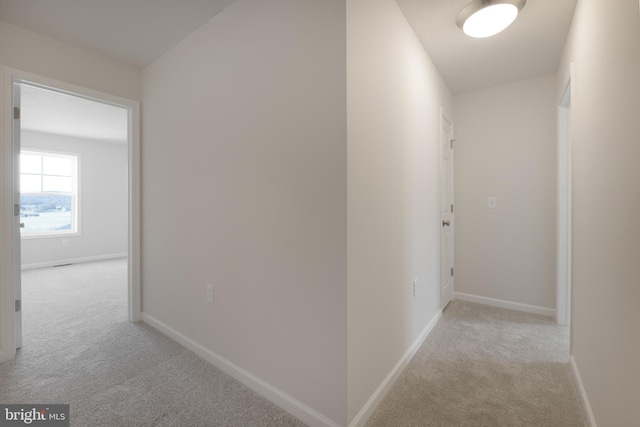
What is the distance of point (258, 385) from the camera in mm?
1770

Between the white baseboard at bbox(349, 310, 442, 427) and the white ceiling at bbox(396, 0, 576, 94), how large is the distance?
2389 mm

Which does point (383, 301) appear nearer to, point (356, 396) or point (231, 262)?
point (356, 396)

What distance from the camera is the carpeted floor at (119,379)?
158 centimetres

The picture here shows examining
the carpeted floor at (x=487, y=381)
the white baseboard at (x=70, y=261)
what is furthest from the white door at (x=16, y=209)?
the white baseboard at (x=70, y=261)

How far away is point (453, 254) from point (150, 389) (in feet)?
10.5

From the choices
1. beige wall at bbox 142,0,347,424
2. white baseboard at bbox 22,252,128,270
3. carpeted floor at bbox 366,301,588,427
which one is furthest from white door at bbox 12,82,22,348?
white baseboard at bbox 22,252,128,270

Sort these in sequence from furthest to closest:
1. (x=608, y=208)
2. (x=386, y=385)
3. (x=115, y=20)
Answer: (x=115, y=20), (x=386, y=385), (x=608, y=208)

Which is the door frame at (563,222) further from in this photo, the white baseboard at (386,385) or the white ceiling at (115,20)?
the white ceiling at (115,20)

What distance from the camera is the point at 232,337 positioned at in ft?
6.39

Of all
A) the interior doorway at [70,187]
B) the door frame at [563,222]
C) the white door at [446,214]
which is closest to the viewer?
the door frame at [563,222]

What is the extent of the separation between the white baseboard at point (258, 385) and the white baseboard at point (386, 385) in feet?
0.48

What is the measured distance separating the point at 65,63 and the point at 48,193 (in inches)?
175

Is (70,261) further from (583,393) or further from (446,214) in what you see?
(583,393)

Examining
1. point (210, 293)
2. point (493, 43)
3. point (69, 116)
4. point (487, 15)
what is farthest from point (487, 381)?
point (69, 116)
